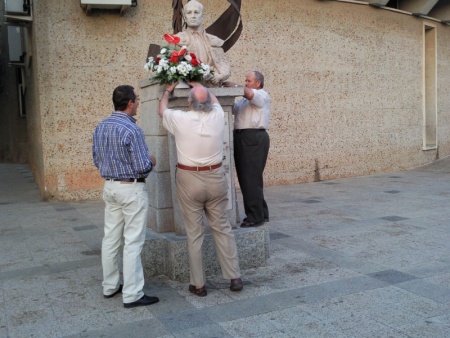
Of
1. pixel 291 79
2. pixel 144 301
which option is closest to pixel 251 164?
pixel 144 301

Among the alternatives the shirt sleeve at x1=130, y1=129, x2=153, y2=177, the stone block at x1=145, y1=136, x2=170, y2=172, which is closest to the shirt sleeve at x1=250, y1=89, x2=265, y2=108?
the stone block at x1=145, y1=136, x2=170, y2=172

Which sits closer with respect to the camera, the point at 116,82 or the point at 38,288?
the point at 38,288

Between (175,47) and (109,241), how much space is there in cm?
203

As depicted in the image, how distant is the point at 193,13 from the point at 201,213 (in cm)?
208

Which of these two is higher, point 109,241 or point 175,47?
point 175,47

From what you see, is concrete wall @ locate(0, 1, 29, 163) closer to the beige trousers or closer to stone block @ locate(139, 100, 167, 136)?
stone block @ locate(139, 100, 167, 136)

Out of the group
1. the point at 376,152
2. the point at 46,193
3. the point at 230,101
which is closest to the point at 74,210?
the point at 46,193

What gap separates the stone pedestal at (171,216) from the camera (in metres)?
5.02

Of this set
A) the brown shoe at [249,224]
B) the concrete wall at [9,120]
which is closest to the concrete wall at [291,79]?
the brown shoe at [249,224]

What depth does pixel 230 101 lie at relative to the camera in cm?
530

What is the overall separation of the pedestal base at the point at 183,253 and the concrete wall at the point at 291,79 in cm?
563

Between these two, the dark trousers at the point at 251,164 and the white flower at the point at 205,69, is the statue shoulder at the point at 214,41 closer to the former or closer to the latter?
the white flower at the point at 205,69

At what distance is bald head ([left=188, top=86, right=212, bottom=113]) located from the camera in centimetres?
430

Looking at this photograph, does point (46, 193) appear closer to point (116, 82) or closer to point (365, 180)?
point (116, 82)
